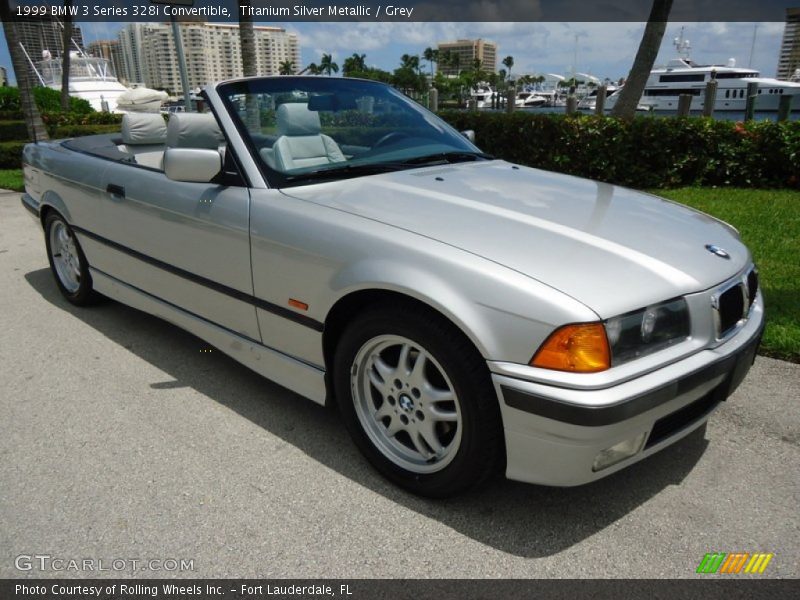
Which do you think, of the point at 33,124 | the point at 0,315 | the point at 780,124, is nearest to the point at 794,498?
the point at 0,315

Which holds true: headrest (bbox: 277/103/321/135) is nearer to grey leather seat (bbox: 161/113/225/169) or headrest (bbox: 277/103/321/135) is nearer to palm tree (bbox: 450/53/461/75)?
grey leather seat (bbox: 161/113/225/169)

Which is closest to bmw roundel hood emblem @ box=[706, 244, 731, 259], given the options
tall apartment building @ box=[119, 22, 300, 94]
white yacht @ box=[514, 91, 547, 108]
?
tall apartment building @ box=[119, 22, 300, 94]

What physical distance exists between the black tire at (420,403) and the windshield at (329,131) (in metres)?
0.91

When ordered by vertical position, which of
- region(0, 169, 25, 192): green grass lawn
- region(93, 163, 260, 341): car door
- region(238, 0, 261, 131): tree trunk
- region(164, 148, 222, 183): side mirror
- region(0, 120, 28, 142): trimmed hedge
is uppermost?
region(238, 0, 261, 131): tree trunk

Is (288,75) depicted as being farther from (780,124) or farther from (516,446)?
(780,124)

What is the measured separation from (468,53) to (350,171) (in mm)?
131085

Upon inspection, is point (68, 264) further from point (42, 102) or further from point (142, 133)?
point (42, 102)

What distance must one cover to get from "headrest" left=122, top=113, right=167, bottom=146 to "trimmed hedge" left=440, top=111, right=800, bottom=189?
6.41 metres

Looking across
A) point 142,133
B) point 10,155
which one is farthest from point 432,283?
point 10,155

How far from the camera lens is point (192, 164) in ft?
9.45

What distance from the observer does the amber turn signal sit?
196 cm

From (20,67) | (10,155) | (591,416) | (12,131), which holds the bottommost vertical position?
(10,155)

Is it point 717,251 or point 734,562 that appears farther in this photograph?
point 717,251

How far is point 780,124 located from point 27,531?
923 centimetres
